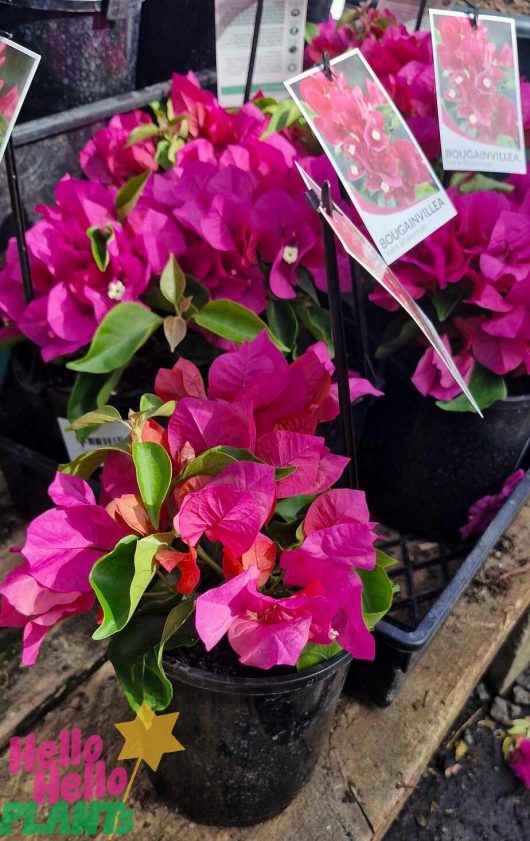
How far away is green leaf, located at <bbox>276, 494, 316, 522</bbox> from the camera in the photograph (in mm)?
700

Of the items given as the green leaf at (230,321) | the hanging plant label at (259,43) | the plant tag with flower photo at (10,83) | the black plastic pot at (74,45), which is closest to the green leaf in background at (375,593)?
the green leaf at (230,321)

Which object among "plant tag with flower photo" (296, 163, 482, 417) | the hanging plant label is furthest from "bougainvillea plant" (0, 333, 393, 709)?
the hanging plant label

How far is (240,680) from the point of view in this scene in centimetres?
63

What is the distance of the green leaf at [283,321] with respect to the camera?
3.12ft

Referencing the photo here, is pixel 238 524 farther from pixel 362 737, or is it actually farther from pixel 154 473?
pixel 362 737

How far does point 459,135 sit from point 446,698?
712 millimetres

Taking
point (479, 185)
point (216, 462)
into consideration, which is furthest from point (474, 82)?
point (216, 462)

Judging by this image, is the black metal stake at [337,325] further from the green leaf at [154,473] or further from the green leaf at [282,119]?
the green leaf at [282,119]

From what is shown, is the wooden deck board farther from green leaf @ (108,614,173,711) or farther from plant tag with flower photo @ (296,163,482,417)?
plant tag with flower photo @ (296,163,482,417)

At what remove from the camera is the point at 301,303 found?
0.98 meters

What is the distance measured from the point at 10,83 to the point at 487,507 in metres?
0.81

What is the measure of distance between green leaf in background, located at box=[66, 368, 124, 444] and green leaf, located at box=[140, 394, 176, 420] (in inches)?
9.1

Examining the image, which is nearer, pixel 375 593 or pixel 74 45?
pixel 375 593

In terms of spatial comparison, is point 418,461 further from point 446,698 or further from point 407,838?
point 407,838
